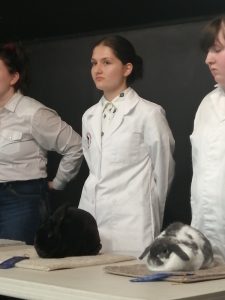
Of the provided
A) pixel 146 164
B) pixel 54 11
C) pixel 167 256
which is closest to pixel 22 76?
pixel 54 11

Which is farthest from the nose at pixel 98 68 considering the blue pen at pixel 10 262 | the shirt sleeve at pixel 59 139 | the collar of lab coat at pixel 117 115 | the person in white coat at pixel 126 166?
the blue pen at pixel 10 262

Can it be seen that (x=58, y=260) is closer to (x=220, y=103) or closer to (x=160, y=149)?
(x=220, y=103)

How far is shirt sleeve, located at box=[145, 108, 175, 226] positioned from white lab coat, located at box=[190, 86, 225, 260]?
1.00 feet

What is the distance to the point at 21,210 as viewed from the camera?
1.99m

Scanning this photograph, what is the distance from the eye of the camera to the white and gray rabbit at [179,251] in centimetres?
108

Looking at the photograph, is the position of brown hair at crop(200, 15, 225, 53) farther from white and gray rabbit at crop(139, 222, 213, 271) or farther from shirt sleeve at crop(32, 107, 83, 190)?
shirt sleeve at crop(32, 107, 83, 190)

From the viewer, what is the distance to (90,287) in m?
0.99

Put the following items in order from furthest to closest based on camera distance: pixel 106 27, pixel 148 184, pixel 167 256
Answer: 1. pixel 106 27
2. pixel 148 184
3. pixel 167 256

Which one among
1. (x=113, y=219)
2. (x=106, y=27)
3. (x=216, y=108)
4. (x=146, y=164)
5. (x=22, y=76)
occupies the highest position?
(x=106, y=27)

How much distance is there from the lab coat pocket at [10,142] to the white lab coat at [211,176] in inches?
27.5

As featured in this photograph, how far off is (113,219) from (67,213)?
1.71ft

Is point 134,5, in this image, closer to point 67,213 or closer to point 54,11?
point 54,11

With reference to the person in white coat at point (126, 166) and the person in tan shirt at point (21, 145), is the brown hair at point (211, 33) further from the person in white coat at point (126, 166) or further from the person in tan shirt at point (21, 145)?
the person in tan shirt at point (21, 145)

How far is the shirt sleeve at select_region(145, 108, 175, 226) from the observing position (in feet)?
5.94
